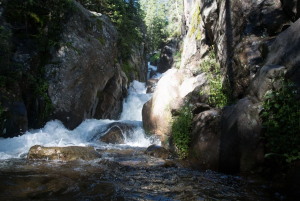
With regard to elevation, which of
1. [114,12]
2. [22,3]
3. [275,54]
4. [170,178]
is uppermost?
[114,12]

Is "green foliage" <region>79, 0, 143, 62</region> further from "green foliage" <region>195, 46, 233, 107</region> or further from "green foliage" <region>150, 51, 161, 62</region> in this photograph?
"green foliage" <region>150, 51, 161, 62</region>

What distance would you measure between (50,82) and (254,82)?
31.3 ft

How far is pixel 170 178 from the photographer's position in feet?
13.9

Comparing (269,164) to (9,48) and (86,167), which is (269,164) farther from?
(9,48)

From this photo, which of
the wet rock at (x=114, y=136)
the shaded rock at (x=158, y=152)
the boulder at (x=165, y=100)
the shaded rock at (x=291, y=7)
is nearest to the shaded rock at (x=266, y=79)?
the shaded rock at (x=291, y=7)

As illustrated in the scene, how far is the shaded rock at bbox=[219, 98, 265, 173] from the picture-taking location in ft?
13.8

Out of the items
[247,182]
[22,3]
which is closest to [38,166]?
[247,182]

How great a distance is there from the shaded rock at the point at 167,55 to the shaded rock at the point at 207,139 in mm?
28104

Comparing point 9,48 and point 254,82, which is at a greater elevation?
point 9,48

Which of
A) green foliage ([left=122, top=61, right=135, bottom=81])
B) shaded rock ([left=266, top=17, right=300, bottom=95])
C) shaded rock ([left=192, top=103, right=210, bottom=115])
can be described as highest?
green foliage ([left=122, top=61, right=135, bottom=81])

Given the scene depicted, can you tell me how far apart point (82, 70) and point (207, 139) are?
872cm

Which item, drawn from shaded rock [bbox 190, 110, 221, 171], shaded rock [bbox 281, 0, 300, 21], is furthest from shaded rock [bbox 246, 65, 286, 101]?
shaded rock [bbox 281, 0, 300, 21]

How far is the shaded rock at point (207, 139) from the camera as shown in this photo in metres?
5.07

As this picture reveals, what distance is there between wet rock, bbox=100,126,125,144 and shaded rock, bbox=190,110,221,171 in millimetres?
4838
